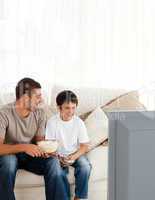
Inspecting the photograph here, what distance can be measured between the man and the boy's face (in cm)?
14

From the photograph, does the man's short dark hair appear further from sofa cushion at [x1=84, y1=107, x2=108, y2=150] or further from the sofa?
sofa cushion at [x1=84, y1=107, x2=108, y2=150]

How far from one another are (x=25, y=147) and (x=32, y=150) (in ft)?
0.16

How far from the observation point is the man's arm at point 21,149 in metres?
2.42

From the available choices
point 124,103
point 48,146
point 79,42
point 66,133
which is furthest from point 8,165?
point 79,42

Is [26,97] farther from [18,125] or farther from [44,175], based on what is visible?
[44,175]

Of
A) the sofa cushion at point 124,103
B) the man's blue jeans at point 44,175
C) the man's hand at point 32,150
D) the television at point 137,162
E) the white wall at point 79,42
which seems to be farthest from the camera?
the white wall at point 79,42

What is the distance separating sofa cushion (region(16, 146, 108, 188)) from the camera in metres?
2.41

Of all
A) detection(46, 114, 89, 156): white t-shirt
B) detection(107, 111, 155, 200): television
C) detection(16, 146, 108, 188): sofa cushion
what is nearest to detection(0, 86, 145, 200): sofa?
detection(16, 146, 108, 188): sofa cushion

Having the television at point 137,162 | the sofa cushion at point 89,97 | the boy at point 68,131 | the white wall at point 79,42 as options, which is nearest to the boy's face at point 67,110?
the boy at point 68,131

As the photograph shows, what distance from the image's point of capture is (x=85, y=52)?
11.1 ft

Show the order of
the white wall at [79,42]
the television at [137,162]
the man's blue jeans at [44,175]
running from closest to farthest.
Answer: the television at [137,162], the man's blue jeans at [44,175], the white wall at [79,42]

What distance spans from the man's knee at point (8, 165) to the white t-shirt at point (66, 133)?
29 centimetres

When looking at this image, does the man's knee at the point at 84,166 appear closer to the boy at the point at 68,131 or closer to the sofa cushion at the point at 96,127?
the boy at the point at 68,131

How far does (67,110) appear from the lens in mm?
2570
